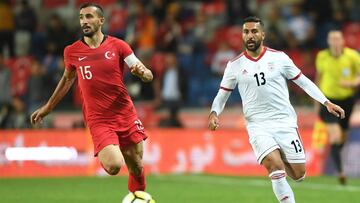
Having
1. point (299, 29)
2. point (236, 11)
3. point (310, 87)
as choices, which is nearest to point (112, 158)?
point (310, 87)

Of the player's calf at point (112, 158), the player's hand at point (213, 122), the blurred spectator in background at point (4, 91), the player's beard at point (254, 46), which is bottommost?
the blurred spectator in background at point (4, 91)

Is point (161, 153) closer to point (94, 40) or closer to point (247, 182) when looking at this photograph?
point (247, 182)

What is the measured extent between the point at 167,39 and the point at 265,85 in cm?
1176

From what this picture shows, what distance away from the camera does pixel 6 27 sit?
75.2 ft

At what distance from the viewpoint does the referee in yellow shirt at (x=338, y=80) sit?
1678 centimetres

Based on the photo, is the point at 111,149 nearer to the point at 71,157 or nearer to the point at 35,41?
the point at 71,157

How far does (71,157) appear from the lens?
781 inches

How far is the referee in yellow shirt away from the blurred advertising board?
242cm

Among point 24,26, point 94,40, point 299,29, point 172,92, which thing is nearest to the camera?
point 94,40

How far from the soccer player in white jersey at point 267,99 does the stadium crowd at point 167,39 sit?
32.4 feet

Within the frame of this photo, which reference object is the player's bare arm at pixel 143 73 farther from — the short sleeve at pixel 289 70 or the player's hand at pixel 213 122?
the short sleeve at pixel 289 70

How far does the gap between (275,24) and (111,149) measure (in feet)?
42.3

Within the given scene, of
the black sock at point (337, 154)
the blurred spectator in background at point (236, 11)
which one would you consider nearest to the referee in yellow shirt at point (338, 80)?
the black sock at point (337, 154)

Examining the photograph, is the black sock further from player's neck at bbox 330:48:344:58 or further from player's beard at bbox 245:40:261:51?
player's beard at bbox 245:40:261:51
